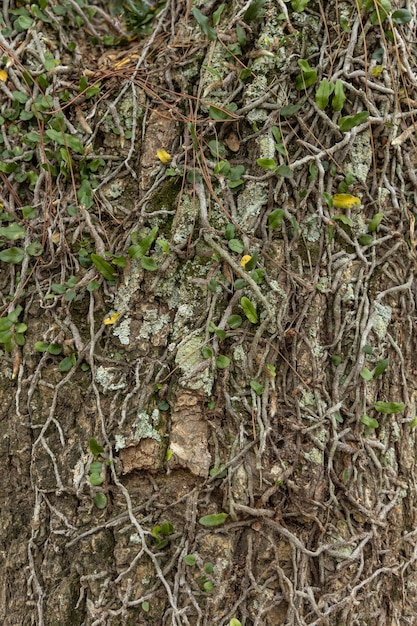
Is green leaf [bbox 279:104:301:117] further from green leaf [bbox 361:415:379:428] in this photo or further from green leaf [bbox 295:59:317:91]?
green leaf [bbox 361:415:379:428]

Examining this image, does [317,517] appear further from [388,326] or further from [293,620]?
[388,326]

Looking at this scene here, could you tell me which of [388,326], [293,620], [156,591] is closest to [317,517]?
[293,620]

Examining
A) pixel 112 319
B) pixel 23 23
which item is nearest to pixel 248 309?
pixel 112 319

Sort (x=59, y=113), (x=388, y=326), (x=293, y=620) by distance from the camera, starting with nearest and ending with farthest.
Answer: (x=293, y=620) < (x=388, y=326) < (x=59, y=113)

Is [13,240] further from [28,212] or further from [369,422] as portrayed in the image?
[369,422]

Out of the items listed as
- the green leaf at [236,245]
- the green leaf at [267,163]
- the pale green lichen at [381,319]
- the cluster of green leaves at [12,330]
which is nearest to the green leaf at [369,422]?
the pale green lichen at [381,319]

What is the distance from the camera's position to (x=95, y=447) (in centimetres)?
178

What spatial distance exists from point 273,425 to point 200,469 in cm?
29

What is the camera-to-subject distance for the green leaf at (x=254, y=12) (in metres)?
1.90

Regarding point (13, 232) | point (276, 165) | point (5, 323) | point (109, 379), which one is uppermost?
point (276, 165)

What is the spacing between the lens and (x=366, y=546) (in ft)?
5.85

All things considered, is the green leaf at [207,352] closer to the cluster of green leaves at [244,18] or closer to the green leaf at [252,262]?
the green leaf at [252,262]

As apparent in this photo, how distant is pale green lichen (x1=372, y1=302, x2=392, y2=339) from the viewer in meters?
1.88

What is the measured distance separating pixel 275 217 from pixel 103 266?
63 cm
